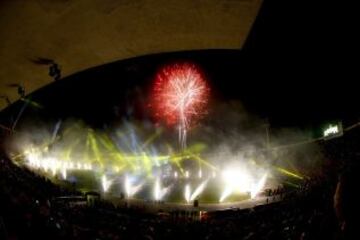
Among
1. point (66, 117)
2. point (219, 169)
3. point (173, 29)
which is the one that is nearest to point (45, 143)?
point (66, 117)

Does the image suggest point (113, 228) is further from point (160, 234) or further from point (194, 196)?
point (194, 196)

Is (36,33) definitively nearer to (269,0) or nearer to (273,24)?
(269,0)

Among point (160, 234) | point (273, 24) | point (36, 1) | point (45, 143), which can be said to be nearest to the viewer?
point (36, 1)

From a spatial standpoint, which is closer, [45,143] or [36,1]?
[36,1]

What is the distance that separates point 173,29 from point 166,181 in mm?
44086

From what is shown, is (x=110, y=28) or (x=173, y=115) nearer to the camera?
(x=110, y=28)

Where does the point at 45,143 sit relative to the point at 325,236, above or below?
above

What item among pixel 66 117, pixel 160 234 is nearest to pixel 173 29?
pixel 160 234

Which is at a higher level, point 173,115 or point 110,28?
point 173,115

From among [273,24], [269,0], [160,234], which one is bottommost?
[160,234]

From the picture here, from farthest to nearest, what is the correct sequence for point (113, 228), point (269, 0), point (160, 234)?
point (113, 228), point (160, 234), point (269, 0)

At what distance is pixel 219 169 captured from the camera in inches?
1816

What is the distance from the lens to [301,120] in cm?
4134

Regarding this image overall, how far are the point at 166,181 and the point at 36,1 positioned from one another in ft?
148
